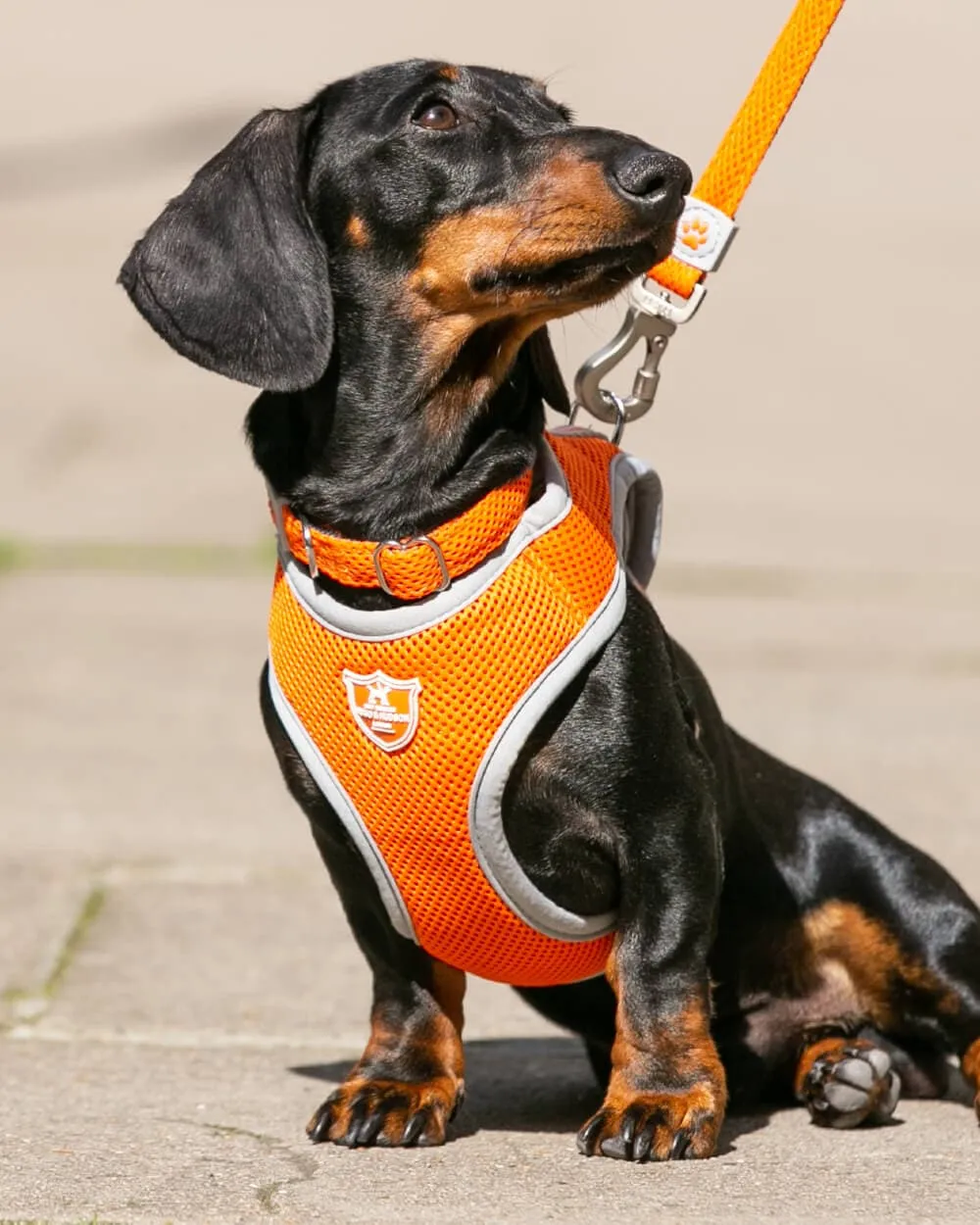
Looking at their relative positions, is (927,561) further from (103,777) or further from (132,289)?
(132,289)

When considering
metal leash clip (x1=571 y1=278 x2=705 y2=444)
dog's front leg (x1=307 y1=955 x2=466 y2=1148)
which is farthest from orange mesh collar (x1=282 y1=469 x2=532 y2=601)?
dog's front leg (x1=307 y1=955 x2=466 y2=1148)

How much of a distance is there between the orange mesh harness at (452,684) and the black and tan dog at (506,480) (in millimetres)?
51

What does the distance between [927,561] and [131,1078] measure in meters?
6.13

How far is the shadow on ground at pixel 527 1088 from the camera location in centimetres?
404

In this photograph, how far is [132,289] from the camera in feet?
12.2

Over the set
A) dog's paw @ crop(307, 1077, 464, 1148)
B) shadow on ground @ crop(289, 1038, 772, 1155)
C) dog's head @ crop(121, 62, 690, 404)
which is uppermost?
dog's head @ crop(121, 62, 690, 404)

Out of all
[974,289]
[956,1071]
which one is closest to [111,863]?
[956,1071]

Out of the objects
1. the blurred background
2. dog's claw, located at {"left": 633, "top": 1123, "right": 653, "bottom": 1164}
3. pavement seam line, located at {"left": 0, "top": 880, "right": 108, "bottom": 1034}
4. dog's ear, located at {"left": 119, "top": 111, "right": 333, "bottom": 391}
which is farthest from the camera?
the blurred background

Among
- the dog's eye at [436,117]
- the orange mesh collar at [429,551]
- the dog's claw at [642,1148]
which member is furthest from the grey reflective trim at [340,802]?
the dog's eye at [436,117]

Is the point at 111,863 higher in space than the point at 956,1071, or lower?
lower

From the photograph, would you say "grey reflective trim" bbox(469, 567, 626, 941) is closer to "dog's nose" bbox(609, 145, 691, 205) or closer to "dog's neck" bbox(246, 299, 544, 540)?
"dog's neck" bbox(246, 299, 544, 540)

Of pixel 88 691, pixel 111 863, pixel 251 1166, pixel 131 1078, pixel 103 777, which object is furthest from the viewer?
pixel 88 691

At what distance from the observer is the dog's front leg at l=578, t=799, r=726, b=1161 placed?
364 cm

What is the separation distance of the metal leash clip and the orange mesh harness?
15.8 inches
